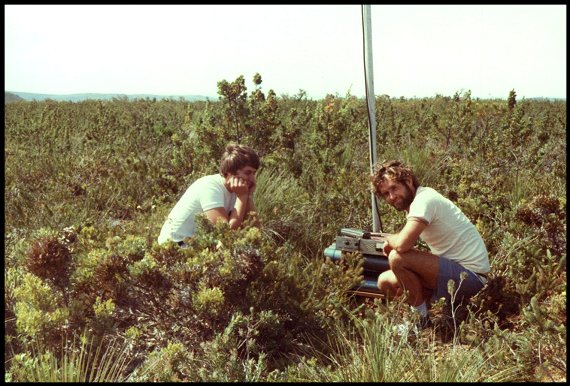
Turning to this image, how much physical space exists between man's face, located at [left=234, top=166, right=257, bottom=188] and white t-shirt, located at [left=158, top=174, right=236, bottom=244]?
16 cm

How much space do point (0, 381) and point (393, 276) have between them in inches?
93.0

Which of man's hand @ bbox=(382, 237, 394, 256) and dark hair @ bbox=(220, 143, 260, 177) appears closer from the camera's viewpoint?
man's hand @ bbox=(382, 237, 394, 256)

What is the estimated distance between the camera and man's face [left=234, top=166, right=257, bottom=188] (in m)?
3.98

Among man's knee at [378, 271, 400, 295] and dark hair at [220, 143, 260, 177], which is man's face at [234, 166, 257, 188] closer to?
dark hair at [220, 143, 260, 177]

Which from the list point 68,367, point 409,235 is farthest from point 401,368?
point 68,367

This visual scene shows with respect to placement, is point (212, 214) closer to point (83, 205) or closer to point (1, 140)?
point (1, 140)

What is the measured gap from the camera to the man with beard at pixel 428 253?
367cm

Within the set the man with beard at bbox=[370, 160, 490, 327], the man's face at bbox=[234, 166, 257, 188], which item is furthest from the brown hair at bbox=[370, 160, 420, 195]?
the man's face at bbox=[234, 166, 257, 188]

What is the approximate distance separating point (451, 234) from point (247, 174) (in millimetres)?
1423

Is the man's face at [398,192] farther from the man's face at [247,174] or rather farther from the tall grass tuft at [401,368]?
the tall grass tuft at [401,368]

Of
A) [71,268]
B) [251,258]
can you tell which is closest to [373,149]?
[251,258]

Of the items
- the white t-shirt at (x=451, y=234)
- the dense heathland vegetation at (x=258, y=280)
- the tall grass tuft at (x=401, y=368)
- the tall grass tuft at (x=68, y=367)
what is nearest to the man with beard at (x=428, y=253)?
the white t-shirt at (x=451, y=234)

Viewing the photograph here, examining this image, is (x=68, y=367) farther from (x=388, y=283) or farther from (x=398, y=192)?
(x=398, y=192)

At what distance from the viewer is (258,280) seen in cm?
322
